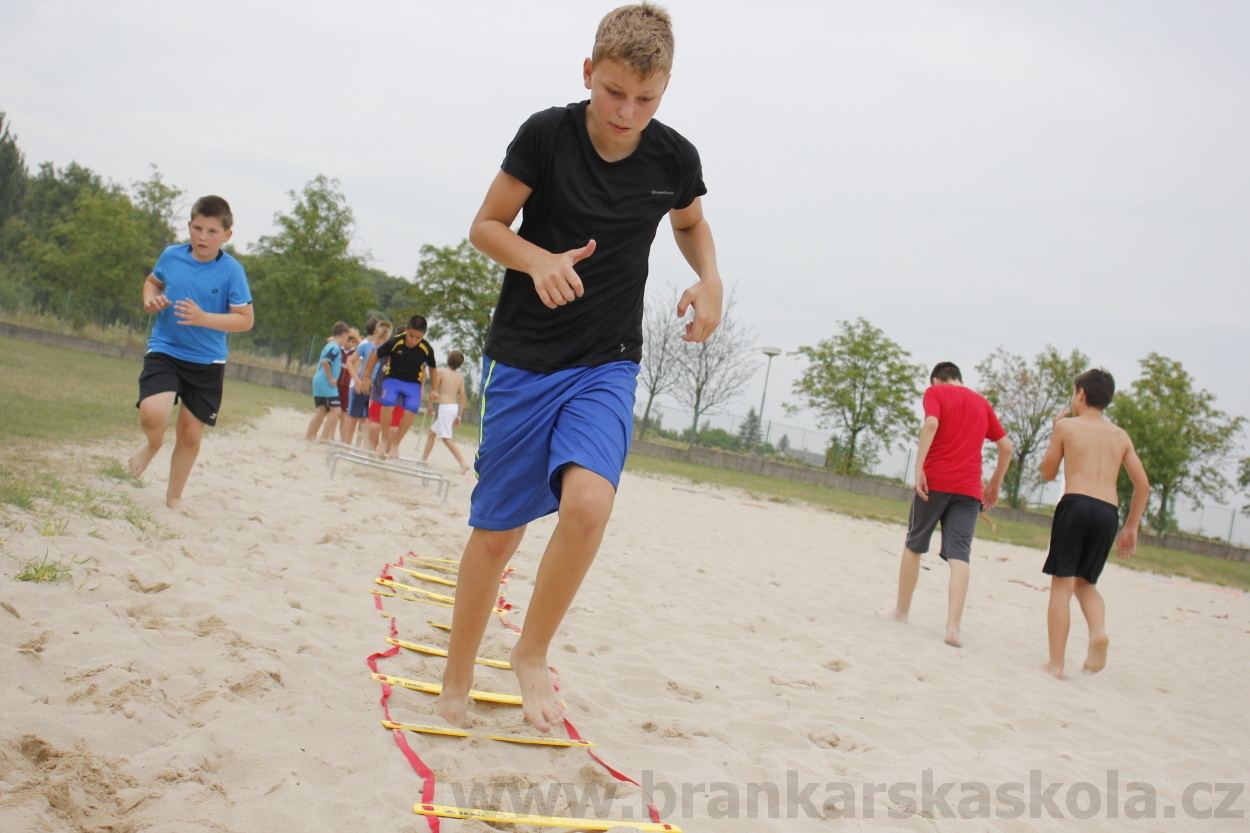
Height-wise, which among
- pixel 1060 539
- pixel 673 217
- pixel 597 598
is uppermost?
pixel 673 217

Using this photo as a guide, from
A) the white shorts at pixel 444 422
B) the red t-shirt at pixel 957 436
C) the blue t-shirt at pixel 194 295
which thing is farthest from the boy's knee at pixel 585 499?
the white shorts at pixel 444 422

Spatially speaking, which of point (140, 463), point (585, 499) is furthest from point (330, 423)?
point (585, 499)

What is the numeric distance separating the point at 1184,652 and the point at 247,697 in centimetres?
812

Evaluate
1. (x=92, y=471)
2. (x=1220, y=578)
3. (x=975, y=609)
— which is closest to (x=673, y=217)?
(x=92, y=471)

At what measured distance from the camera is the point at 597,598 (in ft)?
17.7

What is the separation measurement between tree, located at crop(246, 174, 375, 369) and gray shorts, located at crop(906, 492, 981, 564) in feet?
98.2

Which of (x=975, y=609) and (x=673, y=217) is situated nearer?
(x=673, y=217)

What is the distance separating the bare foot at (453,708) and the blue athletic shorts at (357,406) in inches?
Result: 371

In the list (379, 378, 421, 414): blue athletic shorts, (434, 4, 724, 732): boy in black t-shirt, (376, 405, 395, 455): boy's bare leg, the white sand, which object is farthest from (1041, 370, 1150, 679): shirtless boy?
(376, 405, 395, 455): boy's bare leg

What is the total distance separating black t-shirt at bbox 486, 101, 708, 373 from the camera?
279 centimetres

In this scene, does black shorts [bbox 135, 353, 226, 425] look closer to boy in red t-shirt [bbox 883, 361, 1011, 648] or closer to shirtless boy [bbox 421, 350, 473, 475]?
boy in red t-shirt [bbox 883, 361, 1011, 648]

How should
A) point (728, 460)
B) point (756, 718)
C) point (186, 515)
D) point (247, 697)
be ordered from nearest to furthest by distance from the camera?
point (247, 697) < point (756, 718) < point (186, 515) < point (728, 460)

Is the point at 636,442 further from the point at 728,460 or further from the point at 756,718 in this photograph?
the point at 756,718

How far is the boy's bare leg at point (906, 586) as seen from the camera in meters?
6.59
